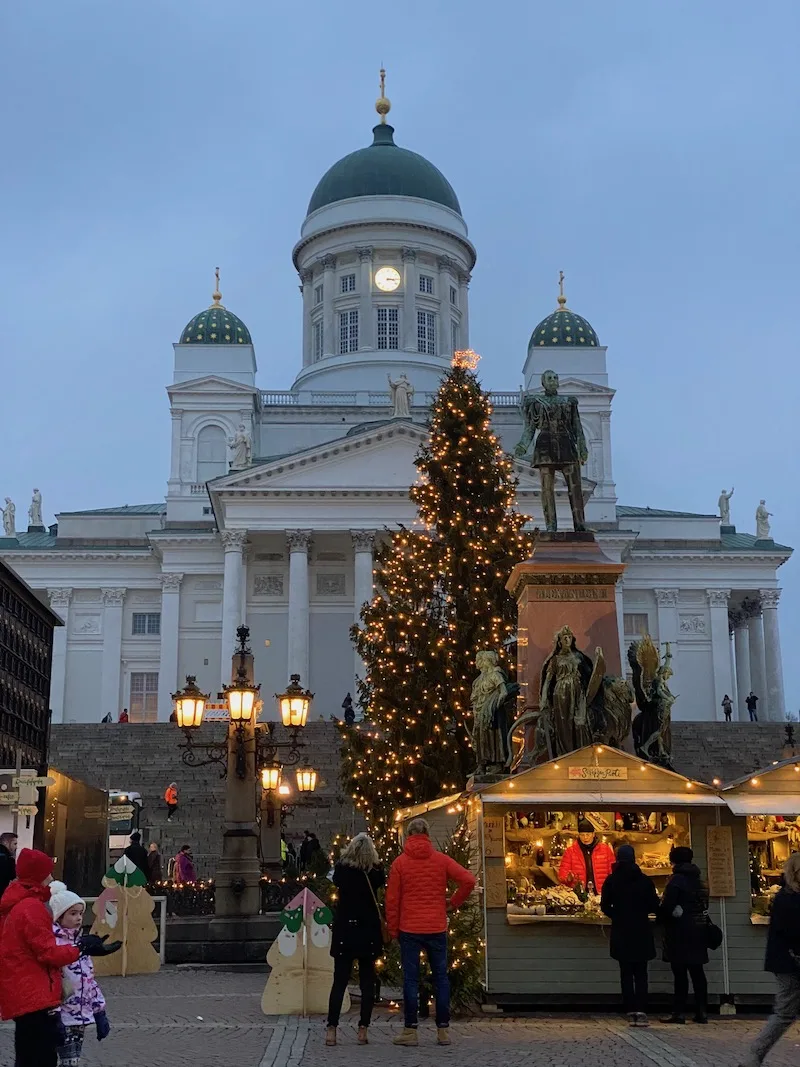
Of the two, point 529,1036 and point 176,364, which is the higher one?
point 176,364

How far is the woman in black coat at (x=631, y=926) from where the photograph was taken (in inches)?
466

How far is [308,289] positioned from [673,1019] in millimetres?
71741

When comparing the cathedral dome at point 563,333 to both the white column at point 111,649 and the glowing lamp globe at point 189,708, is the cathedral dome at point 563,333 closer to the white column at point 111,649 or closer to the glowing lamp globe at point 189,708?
the white column at point 111,649

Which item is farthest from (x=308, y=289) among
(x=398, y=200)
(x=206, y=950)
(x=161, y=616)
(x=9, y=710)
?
(x=206, y=950)

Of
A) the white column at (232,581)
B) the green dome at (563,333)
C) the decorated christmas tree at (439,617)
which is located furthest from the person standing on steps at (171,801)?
the green dome at (563,333)

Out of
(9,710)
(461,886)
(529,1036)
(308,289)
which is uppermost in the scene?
(308,289)

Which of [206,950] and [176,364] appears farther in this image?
[176,364]

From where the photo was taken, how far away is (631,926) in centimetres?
1184

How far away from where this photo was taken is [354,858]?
11.5m

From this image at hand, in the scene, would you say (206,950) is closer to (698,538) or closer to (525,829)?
(525,829)

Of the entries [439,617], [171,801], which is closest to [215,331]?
[171,801]

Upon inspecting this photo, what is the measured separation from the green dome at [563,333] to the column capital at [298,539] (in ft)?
59.4

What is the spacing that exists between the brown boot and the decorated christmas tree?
10.3 meters

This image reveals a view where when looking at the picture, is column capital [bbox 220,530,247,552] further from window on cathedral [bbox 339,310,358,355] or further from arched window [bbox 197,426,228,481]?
window on cathedral [bbox 339,310,358,355]
